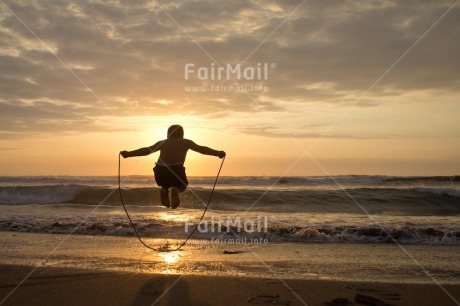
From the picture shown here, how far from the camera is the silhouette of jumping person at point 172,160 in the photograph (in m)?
9.42

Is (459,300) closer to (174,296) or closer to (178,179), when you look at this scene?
(174,296)

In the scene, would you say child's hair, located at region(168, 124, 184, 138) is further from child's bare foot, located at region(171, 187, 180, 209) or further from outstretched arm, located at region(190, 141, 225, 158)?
child's bare foot, located at region(171, 187, 180, 209)

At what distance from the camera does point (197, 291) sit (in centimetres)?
656

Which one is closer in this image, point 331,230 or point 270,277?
point 270,277

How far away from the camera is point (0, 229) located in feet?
47.5

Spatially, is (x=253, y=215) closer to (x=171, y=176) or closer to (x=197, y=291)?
(x=171, y=176)

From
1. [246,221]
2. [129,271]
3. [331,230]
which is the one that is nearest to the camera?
[129,271]

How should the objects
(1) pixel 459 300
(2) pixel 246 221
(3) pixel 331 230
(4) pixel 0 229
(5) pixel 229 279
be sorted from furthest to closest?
(2) pixel 246 221 → (4) pixel 0 229 → (3) pixel 331 230 → (5) pixel 229 279 → (1) pixel 459 300

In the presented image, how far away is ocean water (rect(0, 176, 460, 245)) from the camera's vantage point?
1329 centimetres

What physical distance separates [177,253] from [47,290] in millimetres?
3984

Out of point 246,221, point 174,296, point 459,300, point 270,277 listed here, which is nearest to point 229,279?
point 270,277

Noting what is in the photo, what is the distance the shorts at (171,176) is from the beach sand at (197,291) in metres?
2.40

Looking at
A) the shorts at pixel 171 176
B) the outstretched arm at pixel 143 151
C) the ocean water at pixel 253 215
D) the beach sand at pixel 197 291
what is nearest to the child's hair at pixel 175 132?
the outstretched arm at pixel 143 151

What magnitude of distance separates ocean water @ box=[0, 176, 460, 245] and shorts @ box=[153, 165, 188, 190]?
11.9ft
